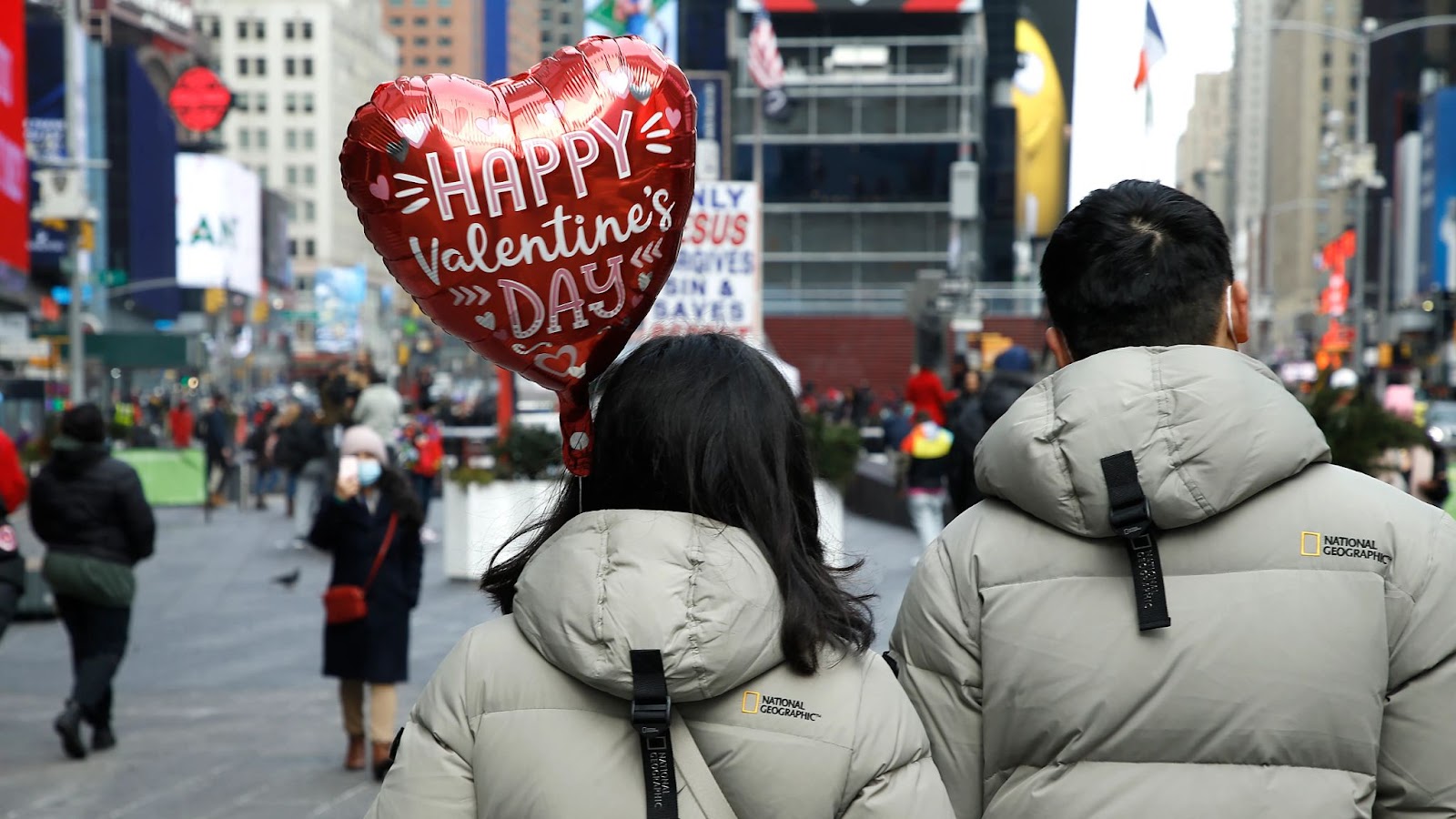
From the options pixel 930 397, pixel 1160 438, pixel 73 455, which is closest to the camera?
pixel 1160 438

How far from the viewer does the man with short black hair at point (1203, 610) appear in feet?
7.58

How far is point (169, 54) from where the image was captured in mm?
100125

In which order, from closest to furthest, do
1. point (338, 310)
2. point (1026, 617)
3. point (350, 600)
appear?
point (1026, 617), point (350, 600), point (338, 310)

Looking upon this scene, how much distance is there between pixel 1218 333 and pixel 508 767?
1.24m

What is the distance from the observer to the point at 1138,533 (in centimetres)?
231

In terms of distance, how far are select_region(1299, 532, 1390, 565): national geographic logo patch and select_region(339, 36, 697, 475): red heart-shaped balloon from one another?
103 centimetres

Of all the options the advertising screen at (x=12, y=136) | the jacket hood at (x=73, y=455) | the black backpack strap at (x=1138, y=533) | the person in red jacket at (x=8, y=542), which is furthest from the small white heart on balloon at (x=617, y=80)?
the advertising screen at (x=12, y=136)

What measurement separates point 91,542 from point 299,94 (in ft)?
492

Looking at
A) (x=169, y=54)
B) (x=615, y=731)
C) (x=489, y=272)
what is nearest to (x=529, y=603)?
(x=615, y=731)

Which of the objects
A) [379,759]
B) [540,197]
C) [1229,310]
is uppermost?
[540,197]

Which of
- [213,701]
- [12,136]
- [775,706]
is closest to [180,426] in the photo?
[12,136]

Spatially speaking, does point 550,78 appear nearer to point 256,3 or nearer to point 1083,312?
point 1083,312

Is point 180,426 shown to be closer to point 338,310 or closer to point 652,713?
point 652,713

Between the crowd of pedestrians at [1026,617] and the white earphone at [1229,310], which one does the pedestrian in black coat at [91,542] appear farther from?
the white earphone at [1229,310]
